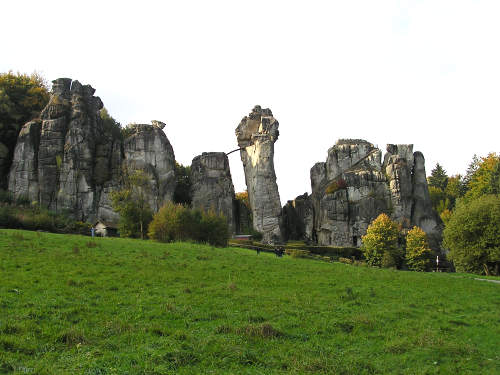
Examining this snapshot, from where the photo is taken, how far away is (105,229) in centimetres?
5344

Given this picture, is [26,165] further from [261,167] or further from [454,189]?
[454,189]

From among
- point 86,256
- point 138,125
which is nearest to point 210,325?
point 86,256

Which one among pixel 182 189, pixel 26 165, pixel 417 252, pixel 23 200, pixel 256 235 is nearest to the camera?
pixel 417 252

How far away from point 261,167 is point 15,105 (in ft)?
132

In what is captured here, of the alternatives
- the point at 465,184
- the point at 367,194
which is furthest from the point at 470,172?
the point at 367,194

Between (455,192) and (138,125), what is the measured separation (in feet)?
217

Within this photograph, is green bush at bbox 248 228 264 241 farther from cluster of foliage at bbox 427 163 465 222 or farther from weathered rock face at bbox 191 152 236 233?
A: cluster of foliage at bbox 427 163 465 222

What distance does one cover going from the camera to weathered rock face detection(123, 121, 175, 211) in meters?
64.1

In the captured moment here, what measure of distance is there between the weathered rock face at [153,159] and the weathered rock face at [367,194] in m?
25.2

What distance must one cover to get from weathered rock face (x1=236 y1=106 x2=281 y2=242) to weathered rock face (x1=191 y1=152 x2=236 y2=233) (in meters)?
3.80

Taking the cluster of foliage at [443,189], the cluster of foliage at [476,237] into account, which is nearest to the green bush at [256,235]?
the cluster of foliage at [476,237]

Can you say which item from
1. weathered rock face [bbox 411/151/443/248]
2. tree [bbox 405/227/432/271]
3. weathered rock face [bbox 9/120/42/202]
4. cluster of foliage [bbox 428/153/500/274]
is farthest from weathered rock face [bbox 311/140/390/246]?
A: weathered rock face [bbox 9/120/42/202]

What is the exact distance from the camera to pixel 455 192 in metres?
90.5

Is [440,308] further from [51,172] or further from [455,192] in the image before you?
[455,192]
